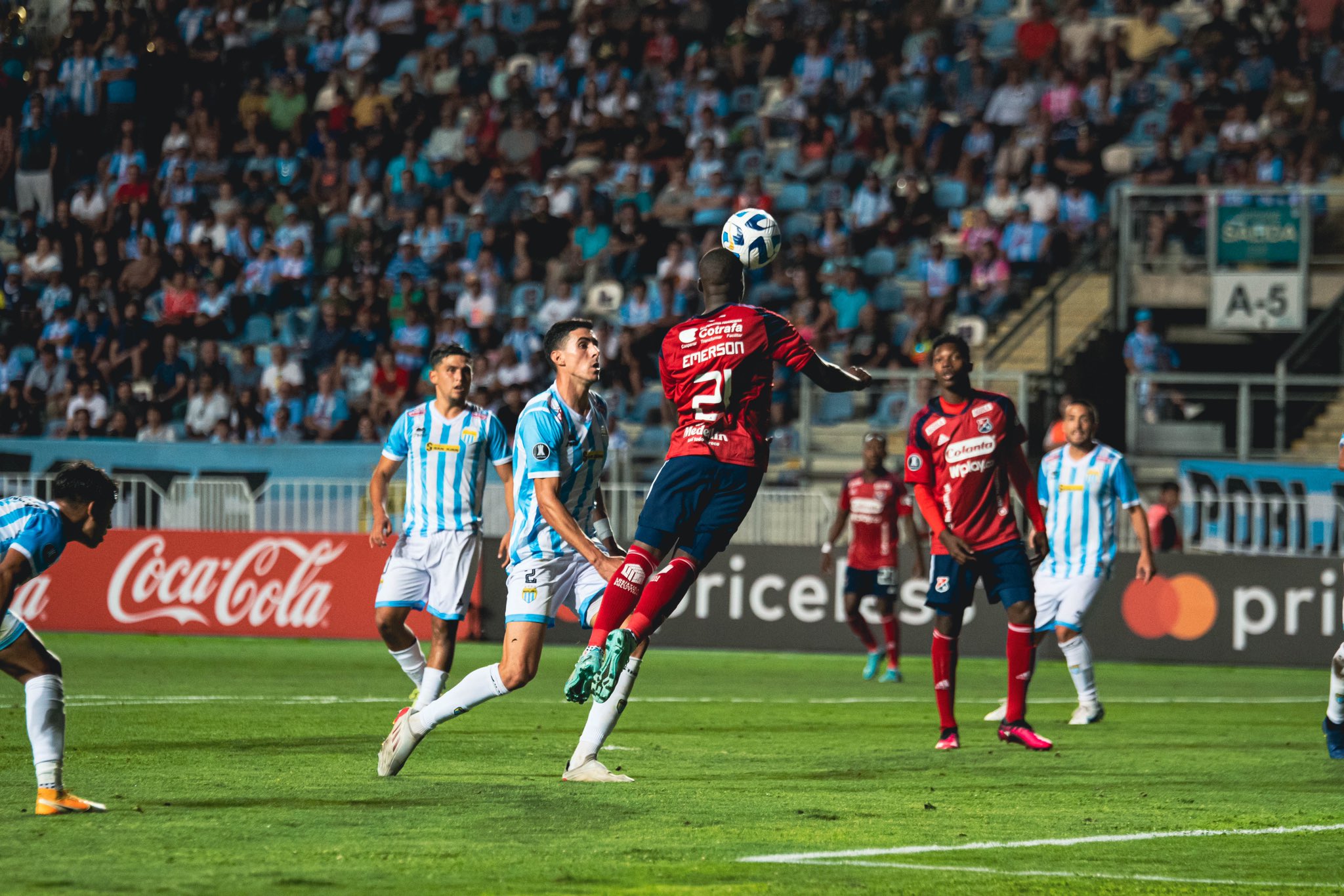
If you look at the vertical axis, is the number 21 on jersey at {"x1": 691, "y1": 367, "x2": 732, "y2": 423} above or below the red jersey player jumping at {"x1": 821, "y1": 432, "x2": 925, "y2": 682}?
above

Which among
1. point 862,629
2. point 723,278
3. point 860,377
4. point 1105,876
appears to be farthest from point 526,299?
point 1105,876

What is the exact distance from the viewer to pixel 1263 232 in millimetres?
21703

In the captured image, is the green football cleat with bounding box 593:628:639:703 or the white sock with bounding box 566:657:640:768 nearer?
the green football cleat with bounding box 593:628:639:703

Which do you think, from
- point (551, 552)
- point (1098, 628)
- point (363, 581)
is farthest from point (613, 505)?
point (551, 552)

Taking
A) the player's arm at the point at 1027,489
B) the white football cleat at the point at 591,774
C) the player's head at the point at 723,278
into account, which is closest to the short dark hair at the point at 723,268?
the player's head at the point at 723,278

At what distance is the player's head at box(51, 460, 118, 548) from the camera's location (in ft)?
23.3

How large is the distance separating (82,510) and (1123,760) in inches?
228

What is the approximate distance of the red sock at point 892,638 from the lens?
16.6m

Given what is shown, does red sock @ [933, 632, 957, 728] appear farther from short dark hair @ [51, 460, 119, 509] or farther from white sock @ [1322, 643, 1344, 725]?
short dark hair @ [51, 460, 119, 509]

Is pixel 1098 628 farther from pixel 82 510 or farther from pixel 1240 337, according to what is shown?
pixel 82 510

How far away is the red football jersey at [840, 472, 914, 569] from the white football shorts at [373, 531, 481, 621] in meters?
6.76

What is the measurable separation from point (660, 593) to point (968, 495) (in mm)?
3076

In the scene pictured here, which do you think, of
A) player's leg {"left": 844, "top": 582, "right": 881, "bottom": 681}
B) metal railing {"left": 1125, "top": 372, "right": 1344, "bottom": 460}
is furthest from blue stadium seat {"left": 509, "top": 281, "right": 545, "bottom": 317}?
player's leg {"left": 844, "top": 582, "right": 881, "bottom": 681}

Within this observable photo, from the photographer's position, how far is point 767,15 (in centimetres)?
2755
